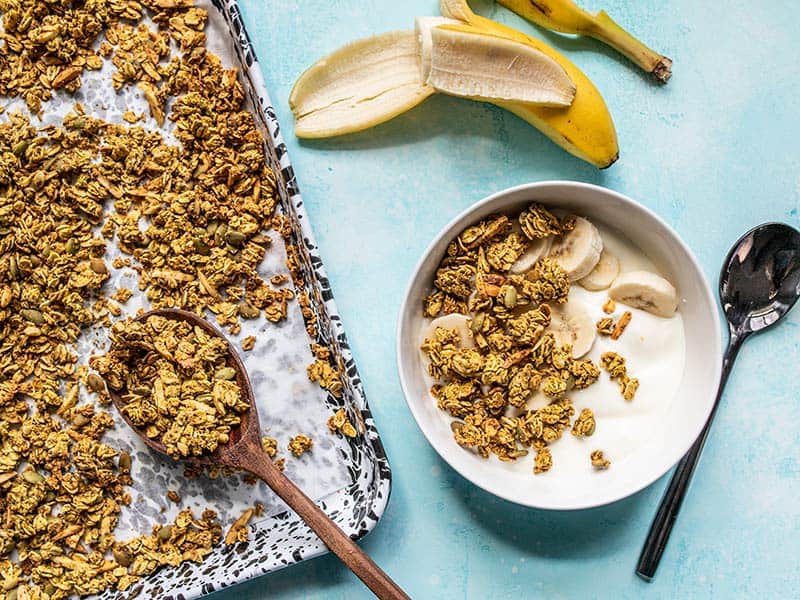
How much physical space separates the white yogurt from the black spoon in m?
0.10

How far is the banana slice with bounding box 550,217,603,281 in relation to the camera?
107cm

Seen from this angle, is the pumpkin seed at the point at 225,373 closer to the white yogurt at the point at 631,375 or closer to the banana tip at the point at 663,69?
the white yogurt at the point at 631,375

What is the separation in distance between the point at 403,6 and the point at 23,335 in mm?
694

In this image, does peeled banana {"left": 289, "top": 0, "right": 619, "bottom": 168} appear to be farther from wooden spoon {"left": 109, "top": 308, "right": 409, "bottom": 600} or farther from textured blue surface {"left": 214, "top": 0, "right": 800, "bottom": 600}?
wooden spoon {"left": 109, "top": 308, "right": 409, "bottom": 600}

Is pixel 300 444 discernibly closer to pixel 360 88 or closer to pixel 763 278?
pixel 360 88

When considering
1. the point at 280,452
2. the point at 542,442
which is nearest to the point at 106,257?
the point at 280,452

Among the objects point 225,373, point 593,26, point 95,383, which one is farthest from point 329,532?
point 593,26

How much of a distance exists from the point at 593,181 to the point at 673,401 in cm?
33

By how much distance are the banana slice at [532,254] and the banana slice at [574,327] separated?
0.07m

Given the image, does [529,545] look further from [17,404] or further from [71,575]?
[17,404]

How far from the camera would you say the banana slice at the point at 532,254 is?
1.08 m

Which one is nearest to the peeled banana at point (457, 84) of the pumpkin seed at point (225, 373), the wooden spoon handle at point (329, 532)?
the pumpkin seed at point (225, 373)

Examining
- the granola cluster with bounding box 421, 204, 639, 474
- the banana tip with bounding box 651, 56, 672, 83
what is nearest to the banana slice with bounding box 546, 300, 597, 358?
the granola cluster with bounding box 421, 204, 639, 474

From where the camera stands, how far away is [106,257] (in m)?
1.13
